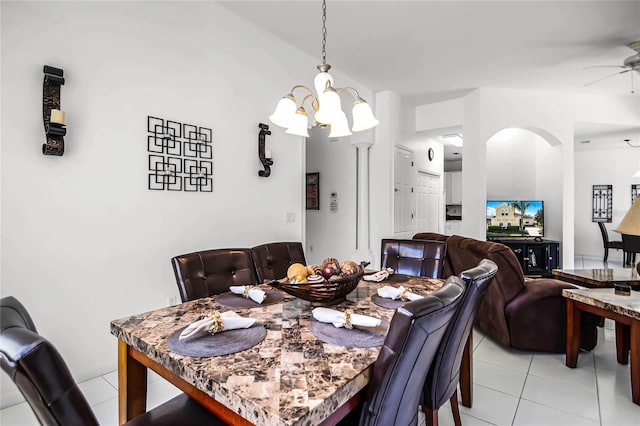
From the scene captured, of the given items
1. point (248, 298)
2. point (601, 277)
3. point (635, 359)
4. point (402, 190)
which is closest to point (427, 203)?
point (402, 190)

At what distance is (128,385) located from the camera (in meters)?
1.25

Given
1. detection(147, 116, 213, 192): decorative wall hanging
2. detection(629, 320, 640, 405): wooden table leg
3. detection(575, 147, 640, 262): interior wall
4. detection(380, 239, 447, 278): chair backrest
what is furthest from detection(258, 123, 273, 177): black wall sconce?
detection(575, 147, 640, 262): interior wall

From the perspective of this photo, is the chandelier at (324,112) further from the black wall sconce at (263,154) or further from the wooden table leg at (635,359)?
the wooden table leg at (635,359)

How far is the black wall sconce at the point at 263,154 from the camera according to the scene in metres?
3.26

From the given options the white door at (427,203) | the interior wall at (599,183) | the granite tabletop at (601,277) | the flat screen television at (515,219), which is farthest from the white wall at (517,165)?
the granite tabletop at (601,277)

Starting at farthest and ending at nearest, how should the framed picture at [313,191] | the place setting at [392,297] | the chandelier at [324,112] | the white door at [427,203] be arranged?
the white door at [427,203] < the framed picture at [313,191] < the chandelier at [324,112] < the place setting at [392,297]

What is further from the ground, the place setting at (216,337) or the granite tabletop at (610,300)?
the place setting at (216,337)

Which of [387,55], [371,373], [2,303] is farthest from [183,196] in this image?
[387,55]

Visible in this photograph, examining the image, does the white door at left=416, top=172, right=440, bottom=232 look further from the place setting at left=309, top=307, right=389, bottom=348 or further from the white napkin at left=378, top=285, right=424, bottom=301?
the place setting at left=309, top=307, right=389, bottom=348

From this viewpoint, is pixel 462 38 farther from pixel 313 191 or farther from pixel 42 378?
pixel 42 378

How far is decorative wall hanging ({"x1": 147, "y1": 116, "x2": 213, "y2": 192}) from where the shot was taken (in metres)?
2.47

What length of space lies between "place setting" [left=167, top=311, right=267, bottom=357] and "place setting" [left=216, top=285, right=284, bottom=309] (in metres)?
0.29

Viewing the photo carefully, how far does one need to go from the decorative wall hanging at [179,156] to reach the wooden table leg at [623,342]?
346cm

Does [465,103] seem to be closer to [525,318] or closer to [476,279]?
[525,318]
